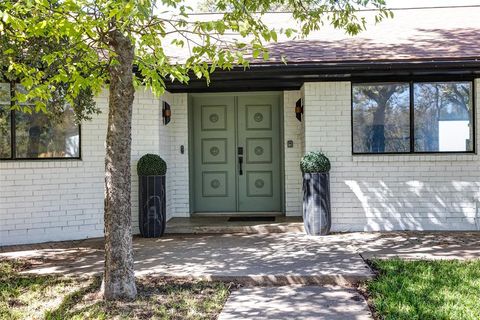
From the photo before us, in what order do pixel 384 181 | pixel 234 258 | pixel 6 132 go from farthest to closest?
pixel 384 181
pixel 6 132
pixel 234 258

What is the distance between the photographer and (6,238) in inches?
282

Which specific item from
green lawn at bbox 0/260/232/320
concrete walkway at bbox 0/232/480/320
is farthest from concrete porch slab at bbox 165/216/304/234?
green lawn at bbox 0/260/232/320

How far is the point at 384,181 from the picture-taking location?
25.1 feet

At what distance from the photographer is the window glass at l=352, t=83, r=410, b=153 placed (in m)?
7.77

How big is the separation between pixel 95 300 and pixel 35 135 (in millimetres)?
3916

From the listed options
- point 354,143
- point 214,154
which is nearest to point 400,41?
point 354,143

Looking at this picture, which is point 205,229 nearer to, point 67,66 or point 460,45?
point 67,66

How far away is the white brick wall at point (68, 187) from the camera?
7203 mm

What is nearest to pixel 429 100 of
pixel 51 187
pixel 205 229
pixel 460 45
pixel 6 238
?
pixel 460 45

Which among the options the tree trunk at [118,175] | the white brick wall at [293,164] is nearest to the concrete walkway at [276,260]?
the tree trunk at [118,175]

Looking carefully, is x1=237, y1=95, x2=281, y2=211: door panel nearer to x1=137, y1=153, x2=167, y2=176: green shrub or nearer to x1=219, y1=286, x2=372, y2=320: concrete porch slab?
x1=137, y1=153, x2=167, y2=176: green shrub

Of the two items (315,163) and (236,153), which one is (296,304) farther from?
(236,153)

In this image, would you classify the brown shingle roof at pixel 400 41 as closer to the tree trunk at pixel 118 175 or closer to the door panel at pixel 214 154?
the door panel at pixel 214 154

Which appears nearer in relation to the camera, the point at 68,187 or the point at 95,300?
the point at 95,300
